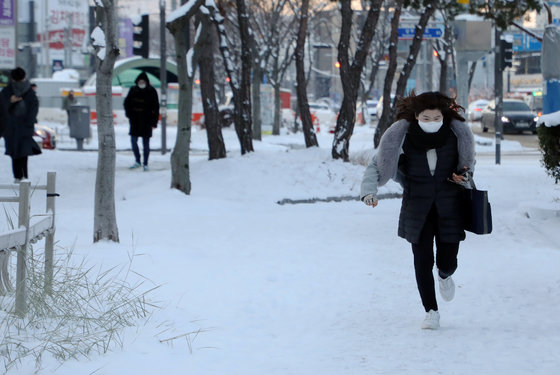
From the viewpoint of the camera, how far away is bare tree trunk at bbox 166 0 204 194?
548 inches

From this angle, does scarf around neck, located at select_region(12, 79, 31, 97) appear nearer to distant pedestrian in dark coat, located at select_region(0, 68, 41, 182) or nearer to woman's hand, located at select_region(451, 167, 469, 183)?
distant pedestrian in dark coat, located at select_region(0, 68, 41, 182)

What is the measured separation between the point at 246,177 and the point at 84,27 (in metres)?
73.8

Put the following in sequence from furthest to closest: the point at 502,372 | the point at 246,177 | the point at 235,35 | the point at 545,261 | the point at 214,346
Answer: the point at 235,35, the point at 246,177, the point at 545,261, the point at 214,346, the point at 502,372

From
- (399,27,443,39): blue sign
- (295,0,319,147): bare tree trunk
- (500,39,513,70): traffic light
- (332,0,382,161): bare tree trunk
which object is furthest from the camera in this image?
(399,27,443,39): blue sign

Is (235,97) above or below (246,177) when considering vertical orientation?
above

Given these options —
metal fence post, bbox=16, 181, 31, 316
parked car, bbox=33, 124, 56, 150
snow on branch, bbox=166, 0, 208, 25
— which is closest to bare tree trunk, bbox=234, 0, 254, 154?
snow on branch, bbox=166, 0, 208, 25

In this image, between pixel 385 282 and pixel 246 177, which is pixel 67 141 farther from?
pixel 385 282

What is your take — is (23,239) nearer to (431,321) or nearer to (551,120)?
(431,321)

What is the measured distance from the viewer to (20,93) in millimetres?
14820

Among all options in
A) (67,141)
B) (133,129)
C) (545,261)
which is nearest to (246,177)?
(133,129)

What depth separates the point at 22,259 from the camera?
553 cm

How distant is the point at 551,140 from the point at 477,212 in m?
5.01

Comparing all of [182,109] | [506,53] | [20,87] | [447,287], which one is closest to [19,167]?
[20,87]

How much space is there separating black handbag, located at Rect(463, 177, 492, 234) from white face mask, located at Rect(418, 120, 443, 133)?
39 centimetres
